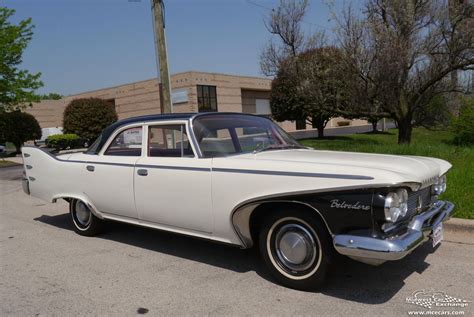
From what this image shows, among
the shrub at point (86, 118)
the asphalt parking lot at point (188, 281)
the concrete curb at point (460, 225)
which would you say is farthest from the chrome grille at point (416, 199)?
the shrub at point (86, 118)

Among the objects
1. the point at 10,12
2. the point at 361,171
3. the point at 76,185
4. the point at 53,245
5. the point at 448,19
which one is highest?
the point at 10,12

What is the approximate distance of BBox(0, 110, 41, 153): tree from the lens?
25141mm

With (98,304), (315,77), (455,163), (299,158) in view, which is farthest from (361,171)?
(315,77)

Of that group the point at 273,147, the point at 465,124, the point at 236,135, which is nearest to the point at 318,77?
the point at 465,124

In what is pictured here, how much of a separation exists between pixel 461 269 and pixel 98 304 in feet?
11.2

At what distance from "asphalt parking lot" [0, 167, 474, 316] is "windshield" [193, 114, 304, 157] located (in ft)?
4.05

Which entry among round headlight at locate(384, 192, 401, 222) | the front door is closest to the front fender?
round headlight at locate(384, 192, 401, 222)

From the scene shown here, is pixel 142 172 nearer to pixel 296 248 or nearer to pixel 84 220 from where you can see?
pixel 84 220

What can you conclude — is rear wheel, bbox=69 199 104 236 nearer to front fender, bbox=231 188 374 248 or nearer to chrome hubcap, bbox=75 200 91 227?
chrome hubcap, bbox=75 200 91 227

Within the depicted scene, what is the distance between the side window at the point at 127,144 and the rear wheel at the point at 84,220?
937 millimetres

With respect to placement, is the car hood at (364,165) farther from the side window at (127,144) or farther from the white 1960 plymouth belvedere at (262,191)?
the side window at (127,144)

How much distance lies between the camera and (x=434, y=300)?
3.41 meters

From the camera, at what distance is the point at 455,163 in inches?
337

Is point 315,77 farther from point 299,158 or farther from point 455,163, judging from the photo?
point 299,158
